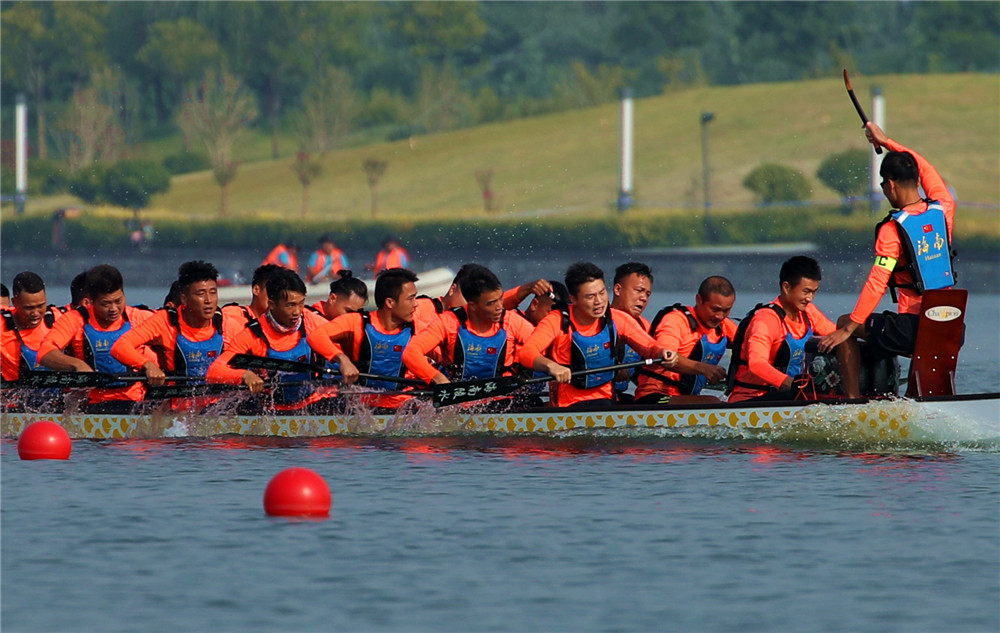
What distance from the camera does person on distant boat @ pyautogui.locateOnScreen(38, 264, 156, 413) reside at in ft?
48.0

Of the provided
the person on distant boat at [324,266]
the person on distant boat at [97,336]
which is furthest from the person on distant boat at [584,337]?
the person on distant boat at [324,266]

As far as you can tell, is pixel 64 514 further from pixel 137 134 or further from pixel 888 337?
pixel 137 134

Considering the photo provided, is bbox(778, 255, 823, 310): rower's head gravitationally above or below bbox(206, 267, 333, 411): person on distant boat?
above

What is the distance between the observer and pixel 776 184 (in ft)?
203

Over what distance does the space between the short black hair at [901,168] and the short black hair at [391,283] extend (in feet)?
13.0

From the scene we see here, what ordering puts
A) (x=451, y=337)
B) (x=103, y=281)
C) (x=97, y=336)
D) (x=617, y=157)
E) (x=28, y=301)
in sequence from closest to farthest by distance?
(x=451, y=337), (x=103, y=281), (x=97, y=336), (x=28, y=301), (x=617, y=157)

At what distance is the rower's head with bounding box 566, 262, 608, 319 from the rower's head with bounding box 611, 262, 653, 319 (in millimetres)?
622

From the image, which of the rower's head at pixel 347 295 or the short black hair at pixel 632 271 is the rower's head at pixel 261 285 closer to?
the rower's head at pixel 347 295

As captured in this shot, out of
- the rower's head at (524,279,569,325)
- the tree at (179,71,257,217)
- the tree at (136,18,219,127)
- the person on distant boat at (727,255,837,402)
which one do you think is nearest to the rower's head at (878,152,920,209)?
the person on distant boat at (727,255,837,402)

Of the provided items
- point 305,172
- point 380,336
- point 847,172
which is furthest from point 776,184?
point 380,336

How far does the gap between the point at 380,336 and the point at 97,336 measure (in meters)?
2.44

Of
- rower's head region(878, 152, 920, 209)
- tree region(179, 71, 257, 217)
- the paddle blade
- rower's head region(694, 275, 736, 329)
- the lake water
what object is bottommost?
the lake water

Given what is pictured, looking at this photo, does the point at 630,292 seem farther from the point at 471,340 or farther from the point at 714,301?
the point at 471,340

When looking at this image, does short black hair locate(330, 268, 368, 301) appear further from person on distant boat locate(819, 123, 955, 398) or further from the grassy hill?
the grassy hill
